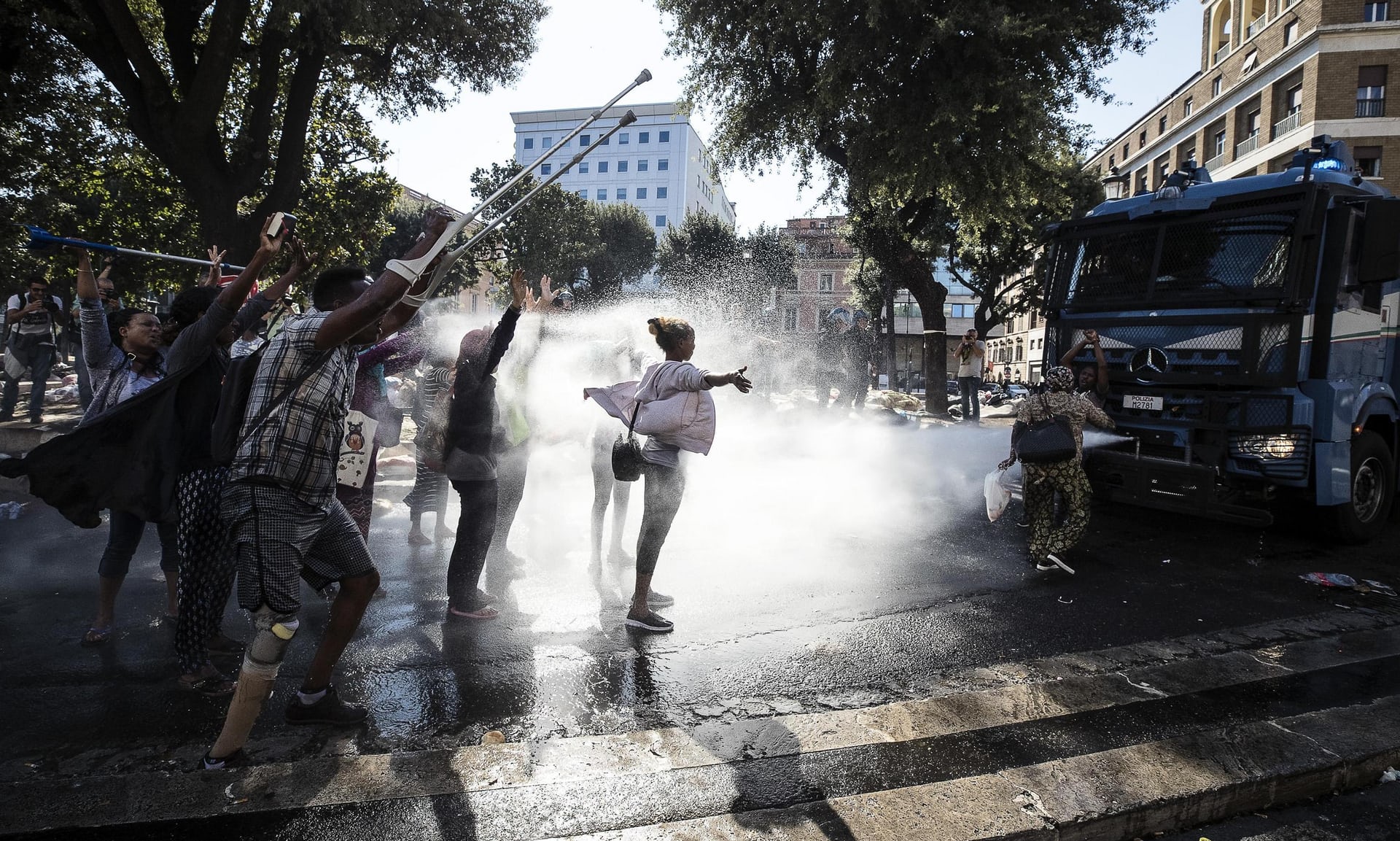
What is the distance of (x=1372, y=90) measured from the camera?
3103 cm

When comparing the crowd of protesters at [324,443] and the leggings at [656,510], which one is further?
the leggings at [656,510]

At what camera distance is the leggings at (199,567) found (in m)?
3.57

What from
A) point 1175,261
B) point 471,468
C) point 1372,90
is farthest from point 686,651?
point 1372,90

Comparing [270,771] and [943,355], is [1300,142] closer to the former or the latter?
[943,355]

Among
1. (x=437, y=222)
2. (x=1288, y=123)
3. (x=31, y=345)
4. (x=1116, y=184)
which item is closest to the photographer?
(x=437, y=222)

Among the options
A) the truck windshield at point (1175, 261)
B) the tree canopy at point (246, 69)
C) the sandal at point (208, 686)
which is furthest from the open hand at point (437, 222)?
the tree canopy at point (246, 69)

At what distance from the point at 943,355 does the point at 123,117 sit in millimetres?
15754

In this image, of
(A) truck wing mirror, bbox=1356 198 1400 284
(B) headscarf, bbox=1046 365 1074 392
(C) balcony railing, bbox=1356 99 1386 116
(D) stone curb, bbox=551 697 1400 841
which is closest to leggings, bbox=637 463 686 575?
(D) stone curb, bbox=551 697 1400 841

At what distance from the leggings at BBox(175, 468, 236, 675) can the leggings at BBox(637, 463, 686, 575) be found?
6.66 feet

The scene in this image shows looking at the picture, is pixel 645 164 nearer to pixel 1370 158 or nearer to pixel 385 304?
pixel 1370 158

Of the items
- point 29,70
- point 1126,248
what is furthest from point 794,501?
point 29,70

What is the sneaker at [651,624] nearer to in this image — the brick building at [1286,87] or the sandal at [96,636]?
the sandal at [96,636]

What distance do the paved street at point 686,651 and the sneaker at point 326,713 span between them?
0.06 m

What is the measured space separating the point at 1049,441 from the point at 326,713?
492cm
